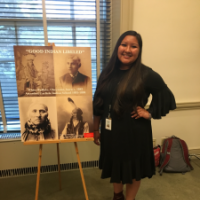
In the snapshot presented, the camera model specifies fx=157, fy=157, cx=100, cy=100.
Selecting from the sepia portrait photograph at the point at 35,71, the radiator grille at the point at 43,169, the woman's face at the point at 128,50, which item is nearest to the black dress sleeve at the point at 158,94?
the woman's face at the point at 128,50

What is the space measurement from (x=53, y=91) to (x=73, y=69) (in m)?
0.20

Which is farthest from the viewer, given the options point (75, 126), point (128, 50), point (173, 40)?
point (173, 40)

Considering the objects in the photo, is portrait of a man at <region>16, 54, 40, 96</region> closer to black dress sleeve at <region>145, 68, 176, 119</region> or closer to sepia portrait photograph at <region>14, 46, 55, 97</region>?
sepia portrait photograph at <region>14, 46, 55, 97</region>

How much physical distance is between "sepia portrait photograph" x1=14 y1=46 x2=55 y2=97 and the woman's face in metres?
0.46

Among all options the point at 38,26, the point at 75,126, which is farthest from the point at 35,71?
the point at 38,26

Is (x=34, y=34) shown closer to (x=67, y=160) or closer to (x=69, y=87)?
(x=69, y=87)

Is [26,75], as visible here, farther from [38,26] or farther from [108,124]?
[38,26]

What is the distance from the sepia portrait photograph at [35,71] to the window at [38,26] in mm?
738

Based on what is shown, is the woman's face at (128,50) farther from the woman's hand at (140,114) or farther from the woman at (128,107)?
the woman's hand at (140,114)

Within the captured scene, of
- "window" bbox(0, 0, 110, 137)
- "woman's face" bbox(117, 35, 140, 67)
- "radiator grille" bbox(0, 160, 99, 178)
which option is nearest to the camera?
"woman's face" bbox(117, 35, 140, 67)

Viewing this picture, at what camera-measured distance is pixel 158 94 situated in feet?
3.49

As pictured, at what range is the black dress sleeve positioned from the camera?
1.03m

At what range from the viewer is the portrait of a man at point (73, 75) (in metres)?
1.05

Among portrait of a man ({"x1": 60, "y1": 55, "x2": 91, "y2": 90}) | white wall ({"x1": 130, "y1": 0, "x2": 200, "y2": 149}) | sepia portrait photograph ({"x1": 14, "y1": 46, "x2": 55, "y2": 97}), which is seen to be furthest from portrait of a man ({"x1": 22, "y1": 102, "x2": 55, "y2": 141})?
white wall ({"x1": 130, "y1": 0, "x2": 200, "y2": 149})
